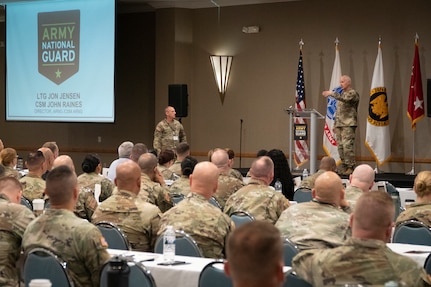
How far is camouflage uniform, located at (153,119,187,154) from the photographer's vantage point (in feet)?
47.6

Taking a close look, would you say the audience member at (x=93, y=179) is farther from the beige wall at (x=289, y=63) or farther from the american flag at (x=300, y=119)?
the beige wall at (x=289, y=63)

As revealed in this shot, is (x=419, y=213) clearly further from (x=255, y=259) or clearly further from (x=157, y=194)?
(x=255, y=259)

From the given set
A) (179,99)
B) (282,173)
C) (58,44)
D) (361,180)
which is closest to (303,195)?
(282,173)

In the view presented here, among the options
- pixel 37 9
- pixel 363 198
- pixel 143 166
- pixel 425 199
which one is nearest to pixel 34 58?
pixel 37 9

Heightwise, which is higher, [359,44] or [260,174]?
[359,44]

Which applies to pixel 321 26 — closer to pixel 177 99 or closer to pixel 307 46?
pixel 307 46

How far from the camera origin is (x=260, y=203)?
637 centimetres

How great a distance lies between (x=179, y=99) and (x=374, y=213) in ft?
38.5

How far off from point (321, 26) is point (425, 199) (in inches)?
353

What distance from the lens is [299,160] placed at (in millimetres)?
14203

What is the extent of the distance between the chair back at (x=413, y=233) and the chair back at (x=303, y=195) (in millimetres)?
2786

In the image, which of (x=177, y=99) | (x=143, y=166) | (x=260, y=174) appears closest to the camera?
(x=260, y=174)

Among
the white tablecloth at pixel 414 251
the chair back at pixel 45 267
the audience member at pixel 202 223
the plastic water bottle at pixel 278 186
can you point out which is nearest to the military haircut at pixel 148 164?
the plastic water bottle at pixel 278 186

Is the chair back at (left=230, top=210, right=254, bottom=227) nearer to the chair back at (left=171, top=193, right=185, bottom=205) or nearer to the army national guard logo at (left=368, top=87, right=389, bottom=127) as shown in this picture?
the chair back at (left=171, top=193, right=185, bottom=205)
